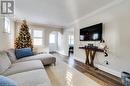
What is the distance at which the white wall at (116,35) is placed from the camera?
2805mm

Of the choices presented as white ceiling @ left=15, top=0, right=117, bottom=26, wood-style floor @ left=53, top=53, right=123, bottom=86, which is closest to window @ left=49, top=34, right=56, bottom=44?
white ceiling @ left=15, top=0, right=117, bottom=26

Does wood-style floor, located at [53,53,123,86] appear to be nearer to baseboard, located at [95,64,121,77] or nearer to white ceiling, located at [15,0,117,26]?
baseboard, located at [95,64,121,77]

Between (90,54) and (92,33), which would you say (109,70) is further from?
(92,33)

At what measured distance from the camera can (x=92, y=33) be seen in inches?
167

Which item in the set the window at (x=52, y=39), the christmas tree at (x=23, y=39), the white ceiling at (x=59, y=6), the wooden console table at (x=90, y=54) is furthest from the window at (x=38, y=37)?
the wooden console table at (x=90, y=54)

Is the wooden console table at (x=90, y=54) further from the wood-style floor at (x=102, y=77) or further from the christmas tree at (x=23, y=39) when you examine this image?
the christmas tree at (x=23, y=39)

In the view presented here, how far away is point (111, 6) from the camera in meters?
3.30

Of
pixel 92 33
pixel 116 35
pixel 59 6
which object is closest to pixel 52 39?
pixel 92 33

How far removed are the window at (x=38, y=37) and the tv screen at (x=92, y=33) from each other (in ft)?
11.9

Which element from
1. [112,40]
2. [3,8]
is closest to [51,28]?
[3,8]

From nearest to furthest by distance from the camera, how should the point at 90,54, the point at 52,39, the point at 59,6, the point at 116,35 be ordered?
1. the point at 116,35
2. the point at 59,6
3. the point at 90,54
4. the point at 52,39

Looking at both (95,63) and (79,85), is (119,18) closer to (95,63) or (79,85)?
(95,63)

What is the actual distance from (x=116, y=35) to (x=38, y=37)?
567 centimetres

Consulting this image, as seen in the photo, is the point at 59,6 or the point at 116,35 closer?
the point at 116,35
